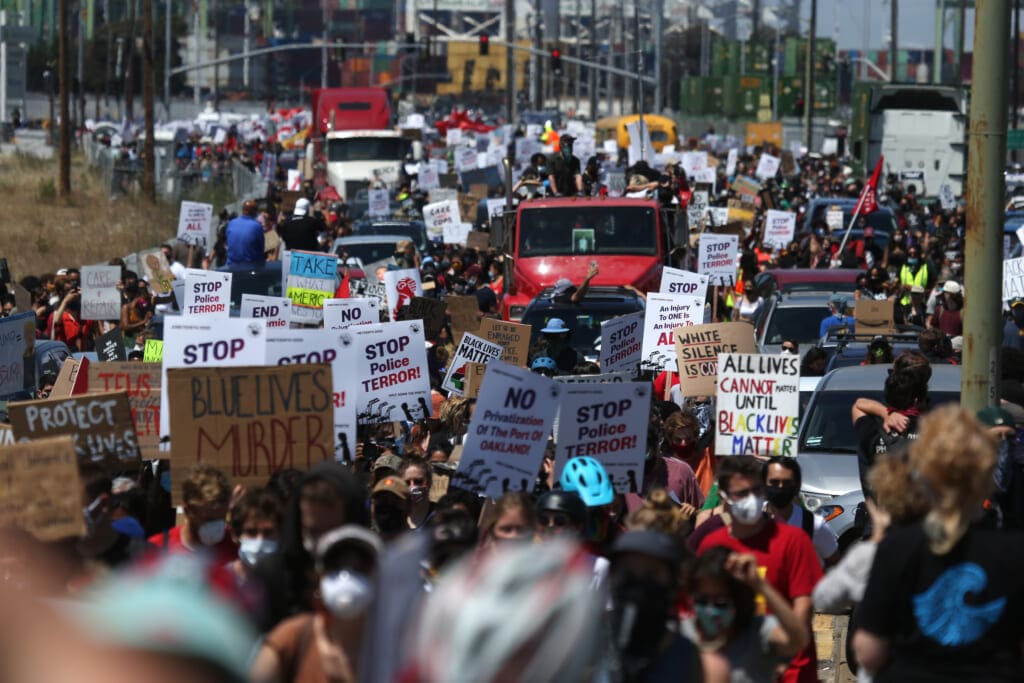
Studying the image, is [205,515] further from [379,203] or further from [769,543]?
[379,203]

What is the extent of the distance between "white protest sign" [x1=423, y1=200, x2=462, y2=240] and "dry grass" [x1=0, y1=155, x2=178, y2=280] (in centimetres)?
947

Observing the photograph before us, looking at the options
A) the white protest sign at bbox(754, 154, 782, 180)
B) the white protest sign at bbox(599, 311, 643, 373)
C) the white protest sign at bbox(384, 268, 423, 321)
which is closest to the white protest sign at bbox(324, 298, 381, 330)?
the white protest sign at bbox(599, 311, 643, 373)

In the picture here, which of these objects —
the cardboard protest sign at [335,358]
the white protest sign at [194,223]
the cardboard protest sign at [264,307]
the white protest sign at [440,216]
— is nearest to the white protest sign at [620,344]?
the cardboard protest sign at [264,307]

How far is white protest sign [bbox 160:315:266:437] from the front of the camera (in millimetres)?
9148

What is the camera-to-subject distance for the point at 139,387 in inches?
399

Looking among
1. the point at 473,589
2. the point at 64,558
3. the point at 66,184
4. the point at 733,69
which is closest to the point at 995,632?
the point at 473,589

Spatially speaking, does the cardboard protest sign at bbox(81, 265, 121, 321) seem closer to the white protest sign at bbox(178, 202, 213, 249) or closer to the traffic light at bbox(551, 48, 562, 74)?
the white protest sign at bbox(178, 202, 213, 249)

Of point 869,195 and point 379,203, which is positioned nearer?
point 869,195

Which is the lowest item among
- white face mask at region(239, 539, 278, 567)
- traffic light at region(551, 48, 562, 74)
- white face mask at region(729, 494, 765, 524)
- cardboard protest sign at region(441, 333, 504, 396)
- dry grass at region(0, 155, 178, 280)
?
dry grass at region(0, 155, 178, 280)

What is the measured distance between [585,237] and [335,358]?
33.9 feet

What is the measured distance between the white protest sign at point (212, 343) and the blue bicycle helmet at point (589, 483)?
7.32ft

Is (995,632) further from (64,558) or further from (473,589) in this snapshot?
(64,558)

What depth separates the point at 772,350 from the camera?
1708 cm

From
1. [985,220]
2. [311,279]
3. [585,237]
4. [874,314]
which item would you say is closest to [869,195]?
[585,237]
